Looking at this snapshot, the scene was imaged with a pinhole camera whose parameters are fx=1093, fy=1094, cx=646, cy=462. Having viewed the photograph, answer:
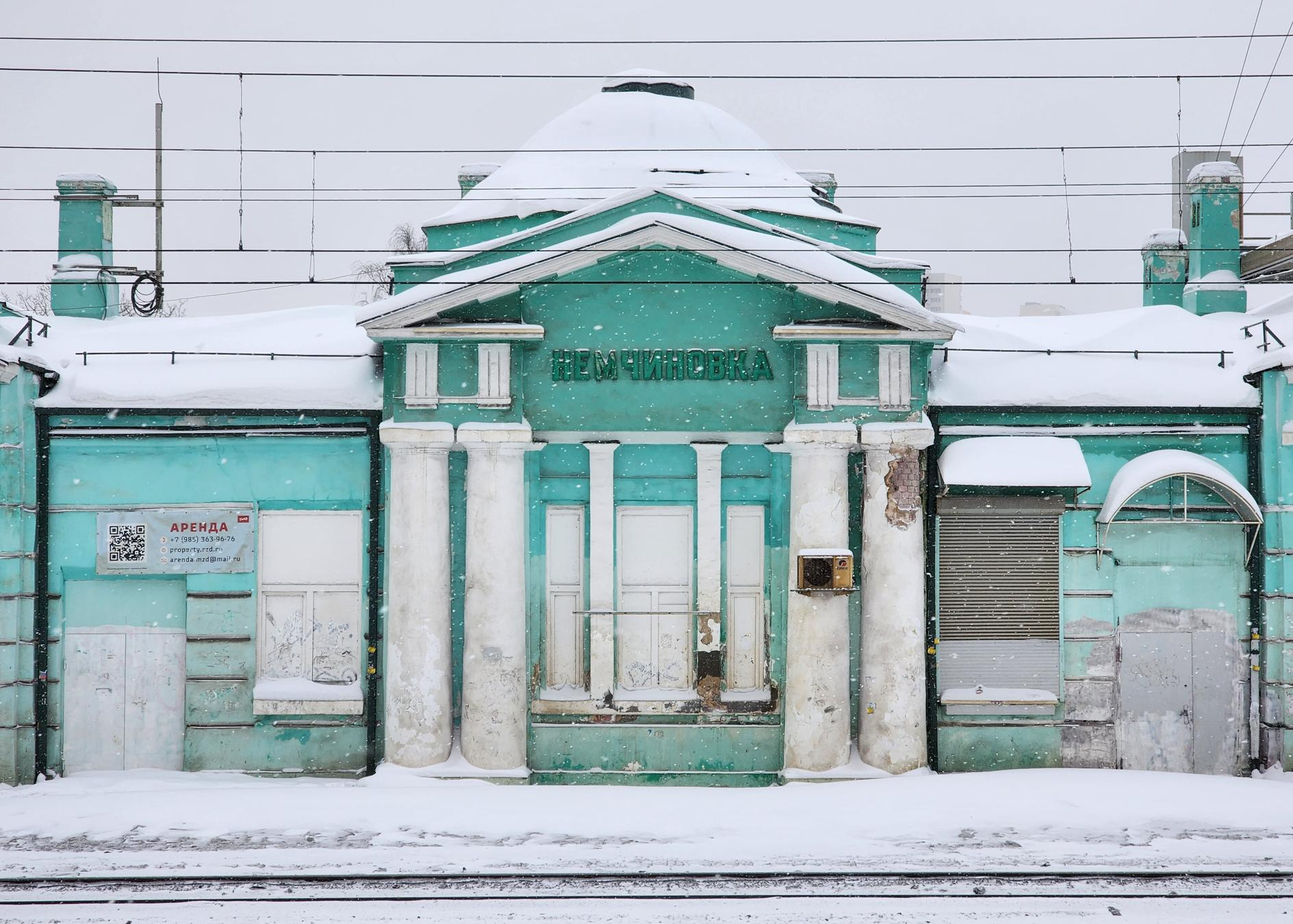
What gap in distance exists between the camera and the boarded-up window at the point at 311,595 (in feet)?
42.4

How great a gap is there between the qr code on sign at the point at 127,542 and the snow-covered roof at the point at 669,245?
3.76m

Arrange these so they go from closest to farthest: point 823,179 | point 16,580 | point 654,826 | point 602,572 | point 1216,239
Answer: point 654,826, point 16,580, point 602,572, point 1216,239, point 823,179

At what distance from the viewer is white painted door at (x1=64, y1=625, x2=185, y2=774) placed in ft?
42.2

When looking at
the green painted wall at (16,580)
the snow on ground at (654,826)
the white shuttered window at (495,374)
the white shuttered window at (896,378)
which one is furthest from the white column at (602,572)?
the green painted wall at (16,580)

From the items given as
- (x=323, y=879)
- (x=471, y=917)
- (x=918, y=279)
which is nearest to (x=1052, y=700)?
(x=918, y=279)

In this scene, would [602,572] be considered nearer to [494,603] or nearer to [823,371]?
[494,603]

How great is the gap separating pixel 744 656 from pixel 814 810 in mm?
2433

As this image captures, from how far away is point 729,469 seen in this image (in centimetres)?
1293

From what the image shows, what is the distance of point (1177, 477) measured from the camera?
12.8 metres

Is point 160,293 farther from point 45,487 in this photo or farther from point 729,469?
point 729,469

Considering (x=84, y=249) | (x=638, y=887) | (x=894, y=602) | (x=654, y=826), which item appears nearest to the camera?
(x=638, y=887)

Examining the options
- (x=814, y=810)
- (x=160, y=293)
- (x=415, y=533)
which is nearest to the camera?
(x=814, y=810)

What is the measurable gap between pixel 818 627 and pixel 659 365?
3.48 meters

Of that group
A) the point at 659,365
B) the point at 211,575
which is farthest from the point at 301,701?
the point at 659,365
